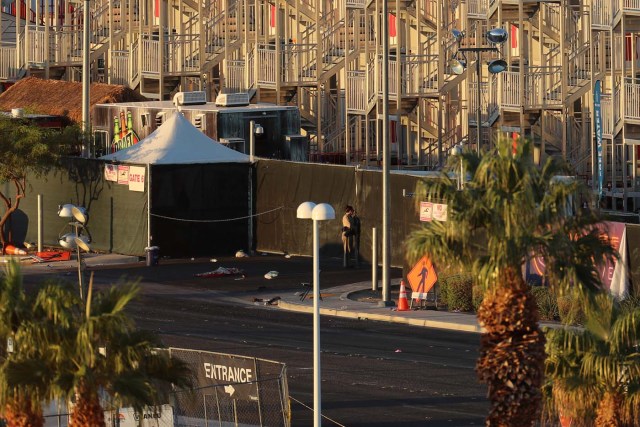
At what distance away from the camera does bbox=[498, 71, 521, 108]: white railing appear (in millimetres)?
51806

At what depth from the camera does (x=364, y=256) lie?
4234 centimetres

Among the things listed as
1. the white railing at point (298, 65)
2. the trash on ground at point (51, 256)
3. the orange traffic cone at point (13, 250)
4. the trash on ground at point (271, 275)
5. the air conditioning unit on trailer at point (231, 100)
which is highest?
the white railing at point (298, 65)

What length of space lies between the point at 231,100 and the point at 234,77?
11269 millimetres

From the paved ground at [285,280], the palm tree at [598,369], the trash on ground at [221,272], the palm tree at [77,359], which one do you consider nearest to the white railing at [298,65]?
the paved ground at [285,280]

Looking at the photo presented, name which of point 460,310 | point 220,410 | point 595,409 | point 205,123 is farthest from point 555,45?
point 595,409

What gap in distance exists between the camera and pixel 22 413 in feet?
58.6

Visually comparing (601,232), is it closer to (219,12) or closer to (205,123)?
(205,123)

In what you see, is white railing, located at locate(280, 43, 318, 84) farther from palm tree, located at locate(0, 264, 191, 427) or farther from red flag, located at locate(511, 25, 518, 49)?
palm tree, located at locate(0, 264, 191, 427)

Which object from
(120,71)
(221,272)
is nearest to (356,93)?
(120,71)

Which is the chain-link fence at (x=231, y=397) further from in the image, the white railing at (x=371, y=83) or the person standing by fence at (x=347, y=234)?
the white railing at (x=371, y=83)

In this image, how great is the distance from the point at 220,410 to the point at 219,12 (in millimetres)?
46198

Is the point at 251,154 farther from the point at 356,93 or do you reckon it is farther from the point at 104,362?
the point at 104,362

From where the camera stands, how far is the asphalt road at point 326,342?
2573 cm

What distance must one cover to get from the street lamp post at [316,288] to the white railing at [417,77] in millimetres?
28978
